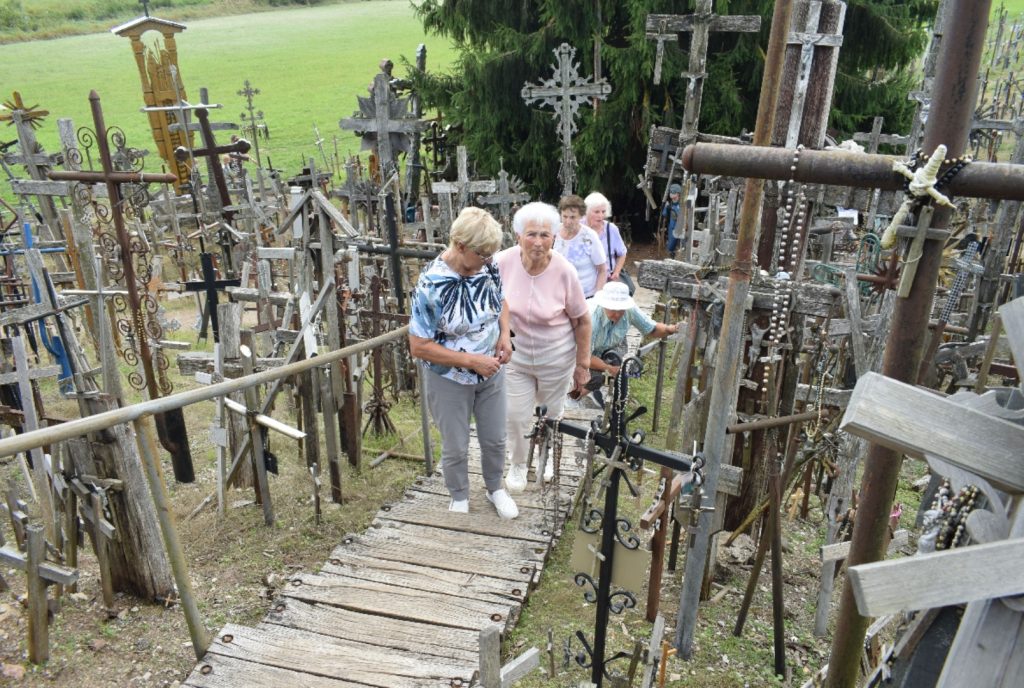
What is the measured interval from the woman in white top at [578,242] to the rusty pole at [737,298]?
9.56ft

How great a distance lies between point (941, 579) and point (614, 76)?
1218 cm

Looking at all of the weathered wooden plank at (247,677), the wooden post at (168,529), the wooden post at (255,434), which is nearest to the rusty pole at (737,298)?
the weathered wooden plank at (247,677)

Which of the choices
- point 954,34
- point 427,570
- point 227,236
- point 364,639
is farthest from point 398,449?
point 227,236

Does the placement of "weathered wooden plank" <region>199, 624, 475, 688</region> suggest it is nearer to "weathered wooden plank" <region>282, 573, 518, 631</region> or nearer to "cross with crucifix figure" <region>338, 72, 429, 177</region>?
"weathered wooden plank" <region>282, 573, 518, 631</region>

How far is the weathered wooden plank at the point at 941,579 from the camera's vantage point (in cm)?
123

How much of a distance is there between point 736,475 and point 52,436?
305 centimetres

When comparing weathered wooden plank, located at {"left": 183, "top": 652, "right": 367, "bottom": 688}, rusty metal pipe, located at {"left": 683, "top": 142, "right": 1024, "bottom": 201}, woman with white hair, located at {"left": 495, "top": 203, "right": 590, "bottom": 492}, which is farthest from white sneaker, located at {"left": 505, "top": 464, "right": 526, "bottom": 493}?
rusty metal pipe, located at {"left": 683, "top": 142, "right": 1024, "bottom": 201}

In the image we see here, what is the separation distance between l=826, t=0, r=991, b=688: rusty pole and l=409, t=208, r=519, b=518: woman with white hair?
6.65 ft

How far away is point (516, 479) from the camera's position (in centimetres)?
477

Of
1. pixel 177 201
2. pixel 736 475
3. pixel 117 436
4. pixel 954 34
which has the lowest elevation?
pixel 177 201

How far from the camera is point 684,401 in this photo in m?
6.03

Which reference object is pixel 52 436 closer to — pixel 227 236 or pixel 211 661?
pixel 211 661

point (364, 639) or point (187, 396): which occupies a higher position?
point (187, 396)

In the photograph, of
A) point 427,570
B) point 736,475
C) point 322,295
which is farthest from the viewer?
point 322,295
